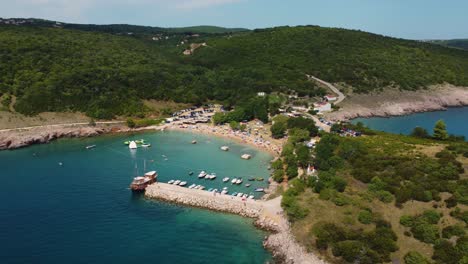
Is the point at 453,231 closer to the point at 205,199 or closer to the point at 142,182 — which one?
the point at 205,199

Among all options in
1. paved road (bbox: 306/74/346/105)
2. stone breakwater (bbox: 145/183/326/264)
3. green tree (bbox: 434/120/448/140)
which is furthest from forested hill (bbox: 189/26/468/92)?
stone breakwater (bbox: 145/183/326/264)

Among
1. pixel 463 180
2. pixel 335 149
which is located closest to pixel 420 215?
pixel 463 180

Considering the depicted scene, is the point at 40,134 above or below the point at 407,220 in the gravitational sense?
above

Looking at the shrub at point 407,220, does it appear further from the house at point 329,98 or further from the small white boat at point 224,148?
the house at point 329,98

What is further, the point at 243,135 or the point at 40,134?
the point at 243,135

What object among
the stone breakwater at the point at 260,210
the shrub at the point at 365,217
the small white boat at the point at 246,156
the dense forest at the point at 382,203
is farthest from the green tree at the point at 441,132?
the stone breakwater at the point at 260,210

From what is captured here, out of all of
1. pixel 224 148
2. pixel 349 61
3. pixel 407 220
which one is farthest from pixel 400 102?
pixel 407 220
